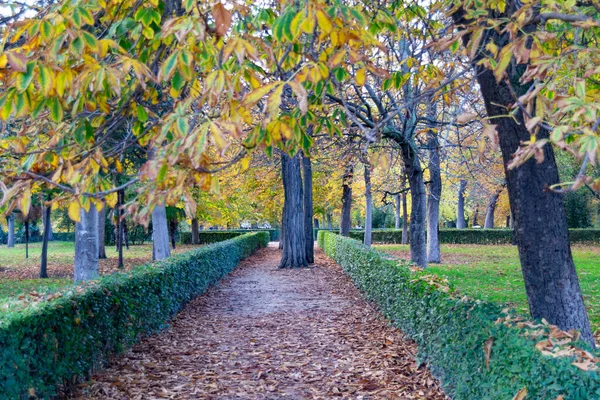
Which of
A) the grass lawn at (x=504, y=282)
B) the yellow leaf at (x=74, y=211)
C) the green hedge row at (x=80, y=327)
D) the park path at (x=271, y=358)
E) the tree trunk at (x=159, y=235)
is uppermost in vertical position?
the yellow leaf at (x=74, y=211)

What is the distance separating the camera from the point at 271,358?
6.64 m

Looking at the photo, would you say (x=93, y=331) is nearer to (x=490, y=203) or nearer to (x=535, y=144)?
(x=535, y=144)

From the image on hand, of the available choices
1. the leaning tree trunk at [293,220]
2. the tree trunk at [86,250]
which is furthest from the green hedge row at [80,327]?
the leaning tree trunk at [293,220]

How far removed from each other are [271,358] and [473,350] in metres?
3.19

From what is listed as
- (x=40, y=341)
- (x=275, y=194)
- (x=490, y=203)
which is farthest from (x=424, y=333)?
(x=490, y=203)

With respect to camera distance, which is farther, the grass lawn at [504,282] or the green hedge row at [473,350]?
the grass lawn at [504,282]

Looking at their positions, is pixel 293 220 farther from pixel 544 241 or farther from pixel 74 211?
pixel 74 211

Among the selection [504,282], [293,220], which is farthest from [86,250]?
[504,282]

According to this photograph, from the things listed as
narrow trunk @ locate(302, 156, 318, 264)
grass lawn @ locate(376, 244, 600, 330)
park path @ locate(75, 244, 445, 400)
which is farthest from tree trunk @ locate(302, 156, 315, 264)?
park path @ locate(75, 244, 445, 400)

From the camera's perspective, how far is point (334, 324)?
8.72 metres

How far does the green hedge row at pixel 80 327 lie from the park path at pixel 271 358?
260 millimetres

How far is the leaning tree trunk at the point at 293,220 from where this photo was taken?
18.4 meters

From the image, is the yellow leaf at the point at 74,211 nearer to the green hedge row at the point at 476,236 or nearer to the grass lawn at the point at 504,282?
the grass lawn at the point at 504,282

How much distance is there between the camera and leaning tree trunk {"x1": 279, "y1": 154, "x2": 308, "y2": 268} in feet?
60.3
